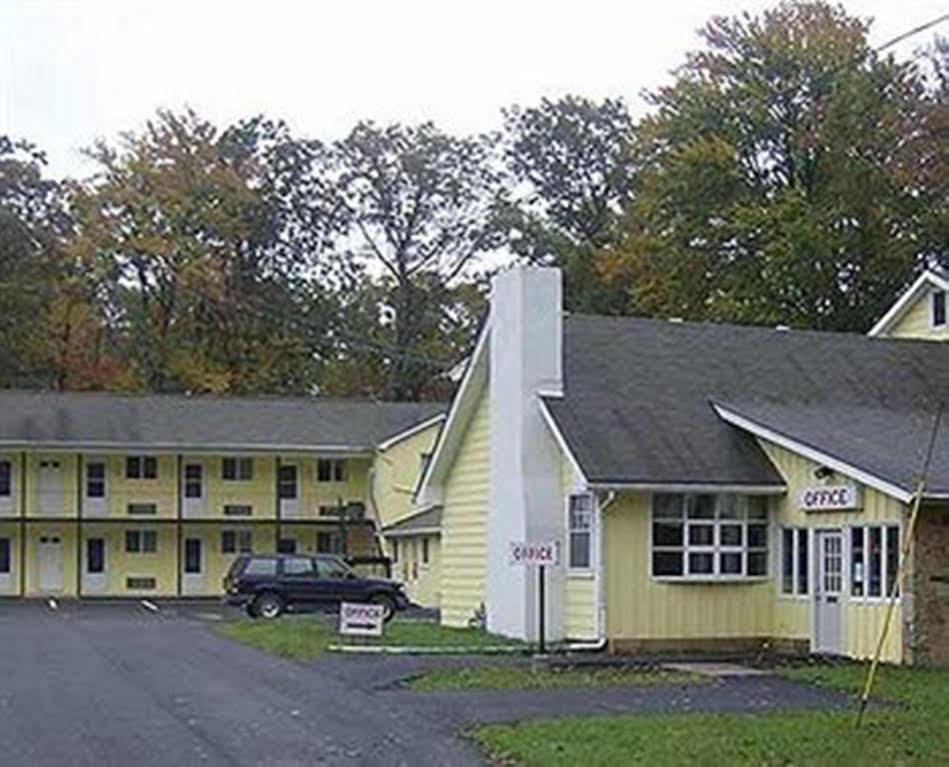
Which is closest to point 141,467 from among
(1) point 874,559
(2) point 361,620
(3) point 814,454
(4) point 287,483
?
(4) point 287,483

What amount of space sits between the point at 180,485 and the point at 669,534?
3274cm

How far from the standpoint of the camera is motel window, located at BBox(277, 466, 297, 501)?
62656 millimetres

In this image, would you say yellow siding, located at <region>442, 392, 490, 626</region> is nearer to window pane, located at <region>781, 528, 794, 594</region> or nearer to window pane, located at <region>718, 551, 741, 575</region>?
window pane, located at <region>718, 551, 741, 575</region>

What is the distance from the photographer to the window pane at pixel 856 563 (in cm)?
2942

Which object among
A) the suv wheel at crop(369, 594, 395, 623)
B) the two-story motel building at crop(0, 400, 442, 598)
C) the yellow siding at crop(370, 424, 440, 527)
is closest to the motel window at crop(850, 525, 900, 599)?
the suv wheel at crop(369, 594, 395, 623)

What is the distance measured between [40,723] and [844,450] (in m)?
14.9

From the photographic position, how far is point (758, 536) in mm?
32469

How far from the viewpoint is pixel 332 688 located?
2386cm

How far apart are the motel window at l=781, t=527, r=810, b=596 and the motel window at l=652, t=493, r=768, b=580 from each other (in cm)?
38

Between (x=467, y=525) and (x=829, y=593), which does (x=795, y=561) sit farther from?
(x=467, y=525)

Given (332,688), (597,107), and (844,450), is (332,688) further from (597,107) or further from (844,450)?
(597,107)

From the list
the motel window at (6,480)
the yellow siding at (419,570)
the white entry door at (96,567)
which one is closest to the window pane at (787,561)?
the yellow siding at (419,570)

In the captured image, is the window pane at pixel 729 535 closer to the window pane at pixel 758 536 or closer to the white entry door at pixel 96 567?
the window pane at pixel 758 536

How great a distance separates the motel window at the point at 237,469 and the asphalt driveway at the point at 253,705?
29.5 m
